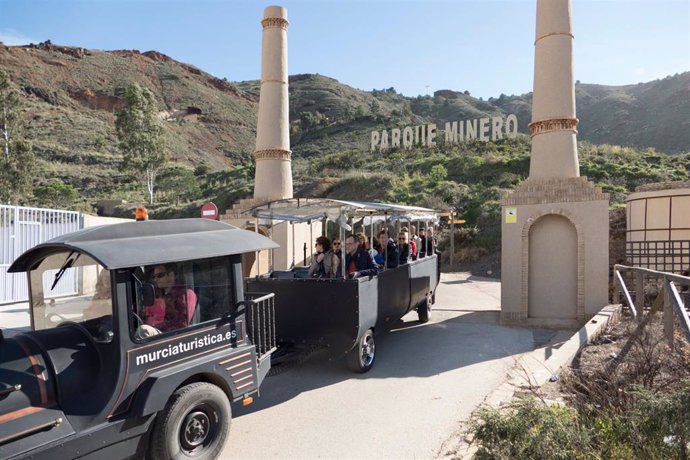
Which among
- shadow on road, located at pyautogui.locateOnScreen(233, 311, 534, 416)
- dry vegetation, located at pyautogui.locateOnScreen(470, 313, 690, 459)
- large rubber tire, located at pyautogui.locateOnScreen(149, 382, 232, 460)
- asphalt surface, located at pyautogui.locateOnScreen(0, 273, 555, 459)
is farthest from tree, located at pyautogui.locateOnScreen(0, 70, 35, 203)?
dry vegetation, located at pyautogui.locateOnScreen(470, 313, 690, 459)

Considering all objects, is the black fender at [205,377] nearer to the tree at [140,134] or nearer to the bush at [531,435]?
the bush at [531,435]

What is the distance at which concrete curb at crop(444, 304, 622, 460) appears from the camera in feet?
17.1

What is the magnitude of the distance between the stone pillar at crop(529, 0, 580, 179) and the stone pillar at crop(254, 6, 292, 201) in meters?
7.11

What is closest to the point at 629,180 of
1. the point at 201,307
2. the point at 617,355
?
the point at 617,355

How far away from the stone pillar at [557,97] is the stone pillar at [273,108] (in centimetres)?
711

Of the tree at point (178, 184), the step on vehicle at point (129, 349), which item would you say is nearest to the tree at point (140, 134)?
the tree at point (178, 184)

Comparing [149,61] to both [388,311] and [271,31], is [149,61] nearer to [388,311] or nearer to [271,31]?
[271,31]

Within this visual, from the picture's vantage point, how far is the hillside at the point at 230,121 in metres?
48.0

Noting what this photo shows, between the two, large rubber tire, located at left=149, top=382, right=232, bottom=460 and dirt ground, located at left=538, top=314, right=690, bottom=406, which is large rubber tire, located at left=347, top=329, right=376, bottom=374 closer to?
dirt ground, located at left=538, top=314, right=690, bottom=406

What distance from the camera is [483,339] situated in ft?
32.3

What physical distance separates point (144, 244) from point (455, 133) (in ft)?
157

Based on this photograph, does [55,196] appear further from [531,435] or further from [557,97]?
[531,435]

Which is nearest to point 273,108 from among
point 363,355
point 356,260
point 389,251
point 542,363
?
point 389,251

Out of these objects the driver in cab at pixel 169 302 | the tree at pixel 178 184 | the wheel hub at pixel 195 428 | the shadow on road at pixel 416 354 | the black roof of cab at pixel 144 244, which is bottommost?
the shadow on road at pixel 416 354
